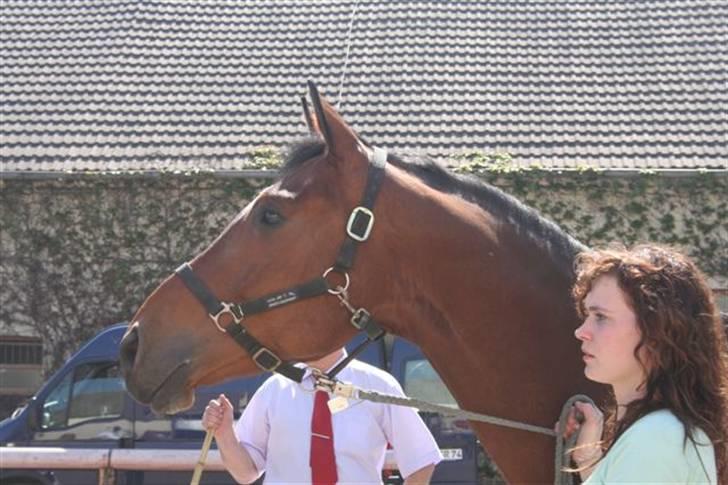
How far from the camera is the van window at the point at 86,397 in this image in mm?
7492

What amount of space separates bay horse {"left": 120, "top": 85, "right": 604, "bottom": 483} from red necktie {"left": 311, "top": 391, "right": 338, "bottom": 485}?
2.82ft

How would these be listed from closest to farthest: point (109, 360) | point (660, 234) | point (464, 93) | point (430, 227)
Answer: point (430, 227) → point (109, 360) → point (660, 234) → point (464, 93)

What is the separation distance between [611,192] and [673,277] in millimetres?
9810

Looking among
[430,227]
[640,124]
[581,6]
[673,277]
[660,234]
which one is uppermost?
[581,6]

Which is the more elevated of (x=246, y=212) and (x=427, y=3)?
(x=427, y=3)

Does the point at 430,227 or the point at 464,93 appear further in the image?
the point at 464,93

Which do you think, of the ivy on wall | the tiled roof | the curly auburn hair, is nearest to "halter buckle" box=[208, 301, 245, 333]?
the curly auburn hair

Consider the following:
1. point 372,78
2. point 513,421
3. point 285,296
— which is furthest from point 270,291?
point 372,78

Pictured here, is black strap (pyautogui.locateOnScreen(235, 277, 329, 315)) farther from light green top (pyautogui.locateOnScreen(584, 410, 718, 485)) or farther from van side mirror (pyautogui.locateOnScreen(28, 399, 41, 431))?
van side mirror (pyautogui.locateOnScreen(28, 399, 41, 431))

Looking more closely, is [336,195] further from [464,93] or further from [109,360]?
[464,93]

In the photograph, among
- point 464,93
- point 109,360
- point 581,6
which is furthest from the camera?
point 581,6

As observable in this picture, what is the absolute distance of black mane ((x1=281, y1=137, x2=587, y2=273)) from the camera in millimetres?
2642

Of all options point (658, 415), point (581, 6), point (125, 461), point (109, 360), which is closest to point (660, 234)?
point (581, 6)

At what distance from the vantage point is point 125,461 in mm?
5113
